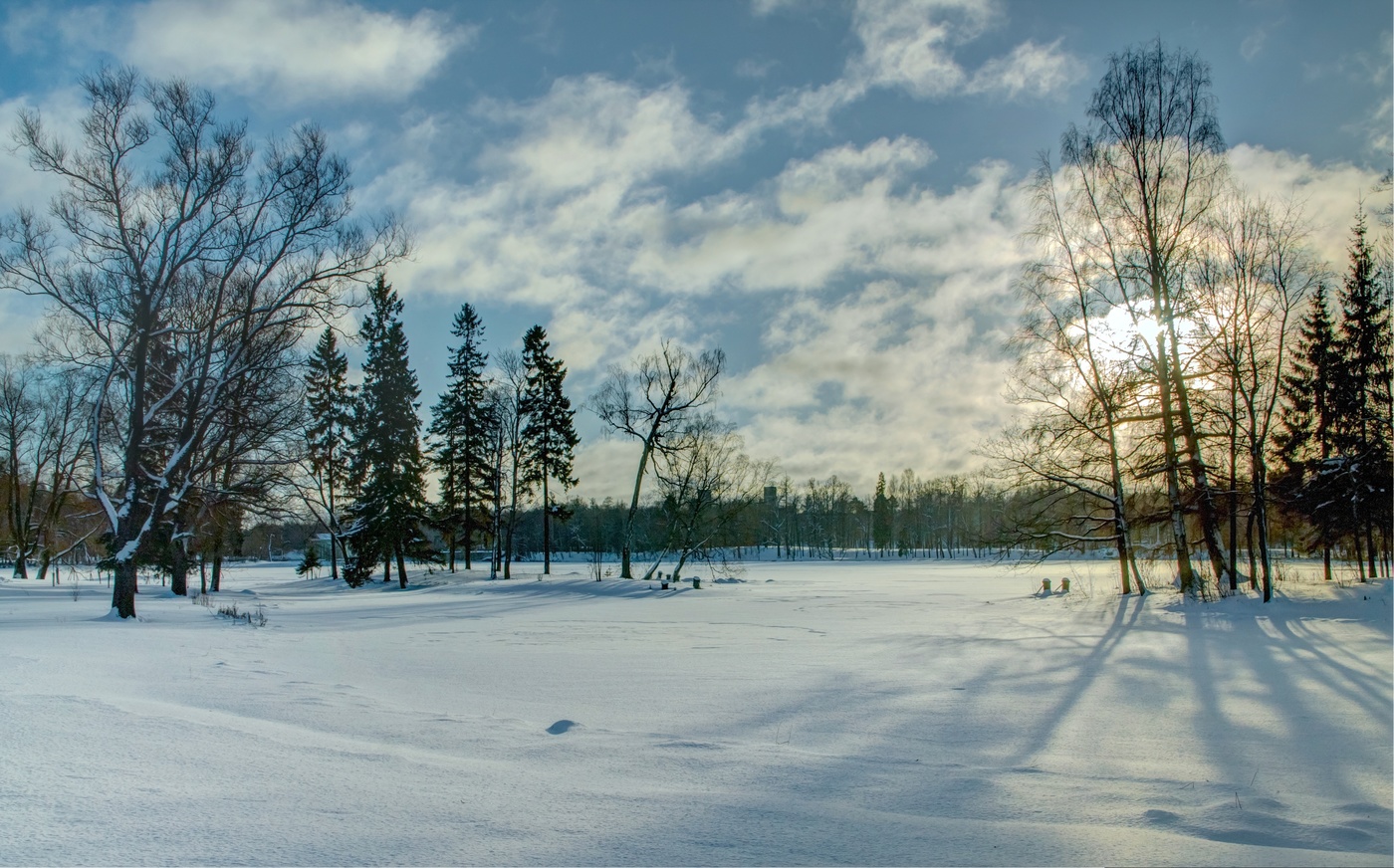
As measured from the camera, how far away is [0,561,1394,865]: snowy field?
3.33 m

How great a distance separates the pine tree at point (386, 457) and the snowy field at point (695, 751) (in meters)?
24.3

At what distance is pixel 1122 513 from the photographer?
792 inches

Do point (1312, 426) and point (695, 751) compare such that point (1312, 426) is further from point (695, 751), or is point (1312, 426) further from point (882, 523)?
point (882, 523)

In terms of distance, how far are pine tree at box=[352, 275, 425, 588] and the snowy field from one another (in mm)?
24277

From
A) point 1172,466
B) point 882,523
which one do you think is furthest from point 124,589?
point 882,523

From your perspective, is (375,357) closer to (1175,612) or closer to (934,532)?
(1175,612)

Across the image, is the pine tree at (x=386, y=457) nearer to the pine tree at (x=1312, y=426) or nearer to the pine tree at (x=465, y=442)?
the pine tree at (x=465, y=442)

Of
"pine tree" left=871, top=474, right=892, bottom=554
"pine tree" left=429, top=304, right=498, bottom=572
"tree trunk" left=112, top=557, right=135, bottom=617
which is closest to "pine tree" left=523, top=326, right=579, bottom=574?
"pine tree" left=429, top=304, right=498, bottom=572

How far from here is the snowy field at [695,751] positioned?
3.33 m

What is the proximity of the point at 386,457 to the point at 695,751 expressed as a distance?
35.1 metres

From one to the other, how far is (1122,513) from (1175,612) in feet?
15.5

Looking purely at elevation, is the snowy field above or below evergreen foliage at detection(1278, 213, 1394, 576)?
below

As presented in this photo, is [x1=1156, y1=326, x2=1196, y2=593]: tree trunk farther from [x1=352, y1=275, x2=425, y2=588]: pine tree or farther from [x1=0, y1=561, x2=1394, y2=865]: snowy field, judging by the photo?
[x1=352, y1=275, x2=425, y2=588]: pine tree

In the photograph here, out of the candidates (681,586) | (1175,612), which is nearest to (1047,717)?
(1175,612)
